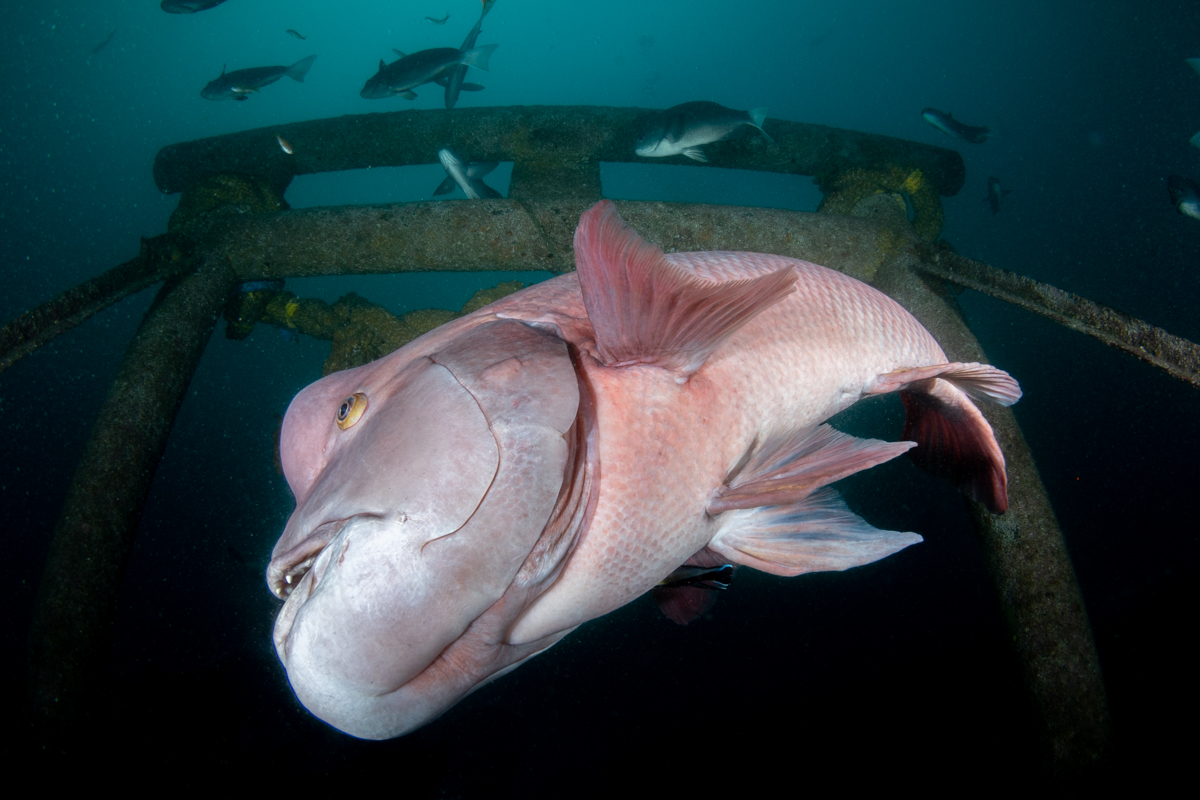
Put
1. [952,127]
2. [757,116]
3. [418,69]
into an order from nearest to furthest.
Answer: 1. [757,116]
2. [418,69]
3. [952,127]

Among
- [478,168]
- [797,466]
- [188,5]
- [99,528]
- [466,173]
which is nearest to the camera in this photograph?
[797,466]

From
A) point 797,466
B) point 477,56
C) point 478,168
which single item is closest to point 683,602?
point 797,466

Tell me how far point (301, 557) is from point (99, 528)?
2616 millimetres

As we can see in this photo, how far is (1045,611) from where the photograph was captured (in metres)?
2.30

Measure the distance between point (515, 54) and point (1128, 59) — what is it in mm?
98337

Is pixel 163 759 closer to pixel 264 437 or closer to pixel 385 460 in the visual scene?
pixel 385 460

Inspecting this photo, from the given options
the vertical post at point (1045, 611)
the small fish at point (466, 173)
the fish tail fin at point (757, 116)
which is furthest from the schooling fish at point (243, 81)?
the vertical post at point (1045, 611)

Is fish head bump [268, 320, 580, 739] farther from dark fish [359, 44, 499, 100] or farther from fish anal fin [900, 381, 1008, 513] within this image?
dark fish [359, 44, 499, 100]

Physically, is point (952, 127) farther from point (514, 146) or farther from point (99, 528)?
point (99, 528)

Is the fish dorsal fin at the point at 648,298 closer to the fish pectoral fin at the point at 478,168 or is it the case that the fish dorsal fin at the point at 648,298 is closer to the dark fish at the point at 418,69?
the fish pectoral fin at the point at 478,168

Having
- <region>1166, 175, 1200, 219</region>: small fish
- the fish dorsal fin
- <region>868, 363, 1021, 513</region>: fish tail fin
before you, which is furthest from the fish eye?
<region>1166, 175, 1200, 219</region>: small fish

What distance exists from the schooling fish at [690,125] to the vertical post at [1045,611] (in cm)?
331

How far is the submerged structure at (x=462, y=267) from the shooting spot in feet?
7.53

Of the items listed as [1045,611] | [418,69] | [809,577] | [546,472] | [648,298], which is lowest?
[809,577]
